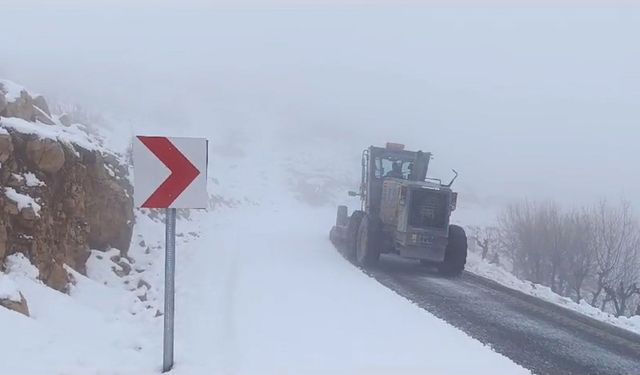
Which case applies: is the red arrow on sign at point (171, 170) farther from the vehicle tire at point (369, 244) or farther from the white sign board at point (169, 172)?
Answer: the vehicle tire at point (369, 244)

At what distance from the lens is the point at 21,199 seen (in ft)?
22.9

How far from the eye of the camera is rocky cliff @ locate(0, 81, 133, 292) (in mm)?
6910

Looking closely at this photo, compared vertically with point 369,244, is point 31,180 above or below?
above

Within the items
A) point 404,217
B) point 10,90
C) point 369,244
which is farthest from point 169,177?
point 369,244

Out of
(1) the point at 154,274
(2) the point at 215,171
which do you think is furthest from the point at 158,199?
(2) the point at 215,171

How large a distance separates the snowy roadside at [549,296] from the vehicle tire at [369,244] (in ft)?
11.5

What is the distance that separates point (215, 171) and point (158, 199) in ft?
165

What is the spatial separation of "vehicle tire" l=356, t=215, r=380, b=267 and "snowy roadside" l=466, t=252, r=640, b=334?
3494 millimetres

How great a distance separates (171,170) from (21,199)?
3.24 m

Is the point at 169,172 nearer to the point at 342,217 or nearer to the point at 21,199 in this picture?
the point at 21,199

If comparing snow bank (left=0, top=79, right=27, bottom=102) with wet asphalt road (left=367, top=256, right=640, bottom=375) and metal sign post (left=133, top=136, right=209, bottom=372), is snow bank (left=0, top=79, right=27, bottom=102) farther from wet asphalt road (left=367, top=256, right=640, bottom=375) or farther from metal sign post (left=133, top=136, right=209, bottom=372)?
wet asphalt road (left=367, top=256, right=640, bottom=375)

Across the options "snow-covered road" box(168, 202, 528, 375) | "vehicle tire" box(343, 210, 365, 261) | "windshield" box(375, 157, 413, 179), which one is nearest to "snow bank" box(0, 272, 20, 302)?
"snow-covered road" box(168, 202, 528, 375)

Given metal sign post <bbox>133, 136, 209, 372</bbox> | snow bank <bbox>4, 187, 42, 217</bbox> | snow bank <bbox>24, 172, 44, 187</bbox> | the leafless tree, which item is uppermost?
metal sign post <bbox>133, 136, 209, 372</bbox>

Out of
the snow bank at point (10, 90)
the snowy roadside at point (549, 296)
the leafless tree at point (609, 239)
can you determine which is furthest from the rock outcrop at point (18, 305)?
the leafless tree at point (609, 239)
